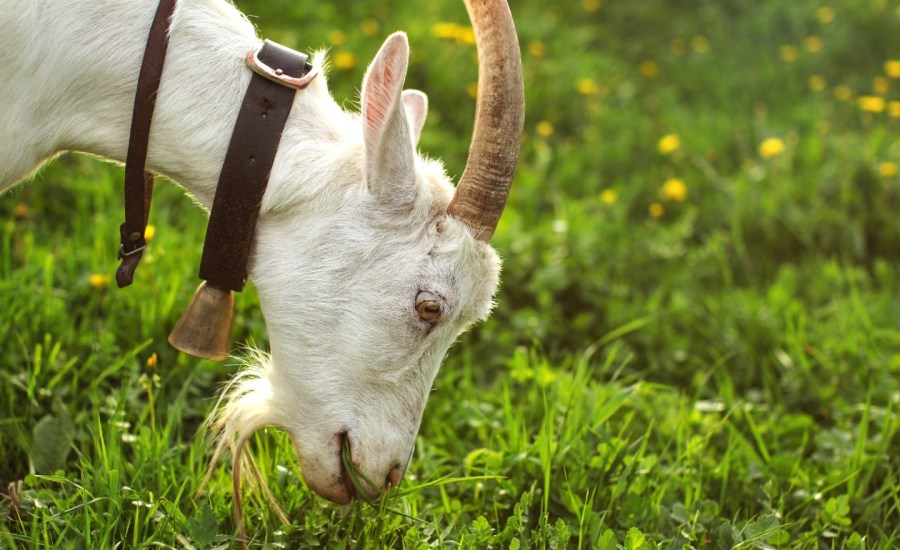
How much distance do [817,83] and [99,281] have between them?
5348mm

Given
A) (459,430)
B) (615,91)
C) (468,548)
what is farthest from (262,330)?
(615,91)

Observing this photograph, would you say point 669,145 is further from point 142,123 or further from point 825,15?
point 142,123

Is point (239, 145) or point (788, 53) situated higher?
point (239, 145)

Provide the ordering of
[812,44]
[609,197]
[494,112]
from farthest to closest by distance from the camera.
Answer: [812,44] → [609,197] → [494,112]

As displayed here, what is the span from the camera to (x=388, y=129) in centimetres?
225

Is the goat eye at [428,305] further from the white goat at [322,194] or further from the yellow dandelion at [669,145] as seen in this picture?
the yellow dandelion at [669,145]

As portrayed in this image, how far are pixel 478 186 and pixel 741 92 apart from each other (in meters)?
5.07

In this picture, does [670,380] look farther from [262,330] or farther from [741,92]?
[741,92]

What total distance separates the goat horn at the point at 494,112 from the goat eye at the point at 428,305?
240 mm

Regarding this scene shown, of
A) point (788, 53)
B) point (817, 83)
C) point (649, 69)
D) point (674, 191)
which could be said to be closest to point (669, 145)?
point (674, 191)

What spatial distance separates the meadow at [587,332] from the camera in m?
2.74

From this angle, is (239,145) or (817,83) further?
(817,83)

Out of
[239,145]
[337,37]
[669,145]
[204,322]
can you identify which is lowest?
[669,145]

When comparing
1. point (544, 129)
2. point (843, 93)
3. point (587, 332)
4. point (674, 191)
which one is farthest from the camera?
point (843, 93)
